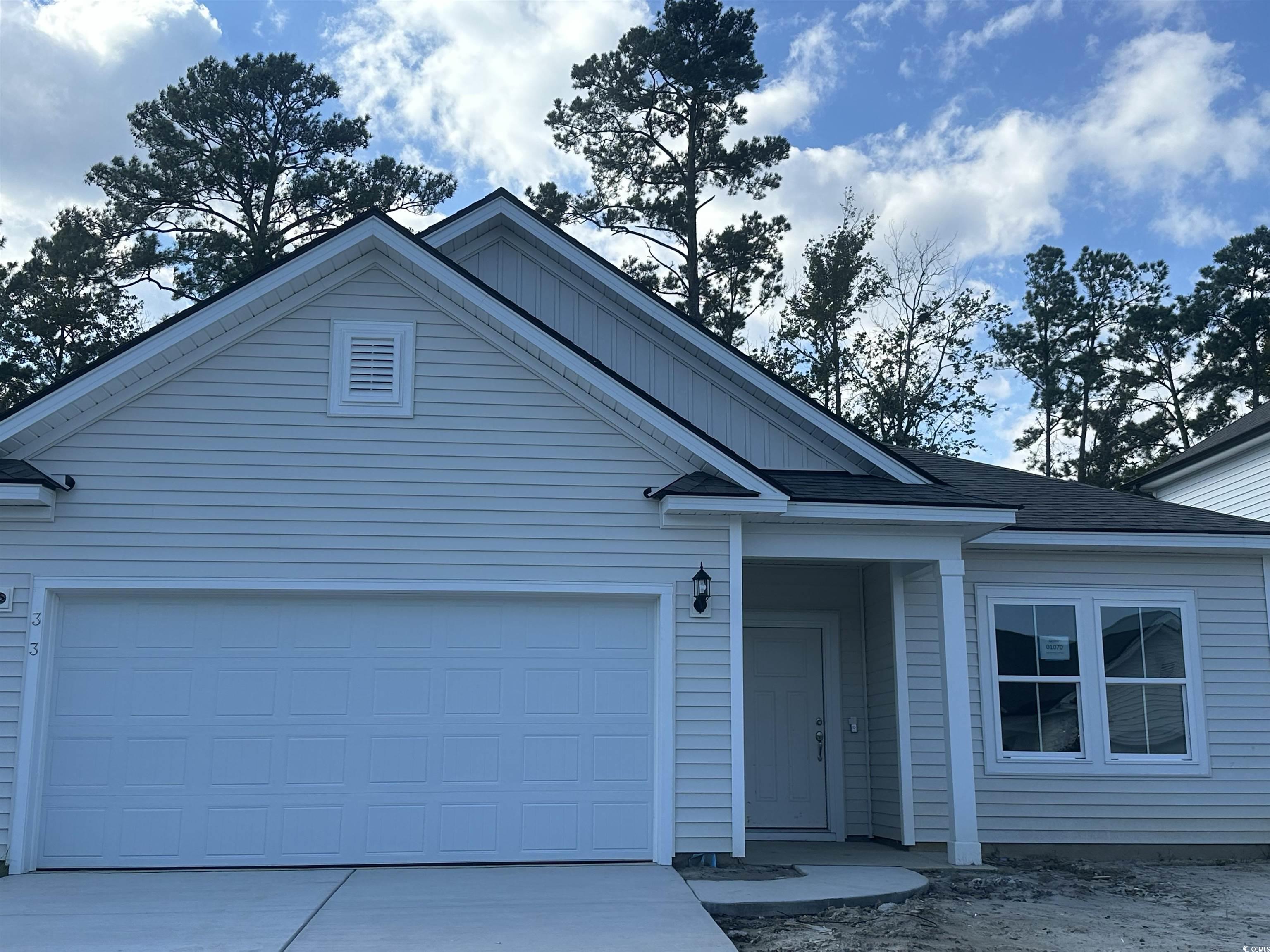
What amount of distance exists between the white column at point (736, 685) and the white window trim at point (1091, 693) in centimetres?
324

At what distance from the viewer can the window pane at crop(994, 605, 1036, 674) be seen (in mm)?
11516

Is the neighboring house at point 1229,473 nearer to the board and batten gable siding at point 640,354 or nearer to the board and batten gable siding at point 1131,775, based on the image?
the board and batten gable siding at point 1131,775

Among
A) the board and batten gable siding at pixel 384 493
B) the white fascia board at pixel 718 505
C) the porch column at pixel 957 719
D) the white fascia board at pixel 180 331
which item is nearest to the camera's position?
the white fascia board at pixel 180 331

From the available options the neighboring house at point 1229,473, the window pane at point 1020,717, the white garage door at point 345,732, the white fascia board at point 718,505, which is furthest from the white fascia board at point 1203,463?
the white garage door at point 345,732

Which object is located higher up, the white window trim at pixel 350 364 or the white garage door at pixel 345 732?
the white window trim at pixel 350 364

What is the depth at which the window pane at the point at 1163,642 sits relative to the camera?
11.7m

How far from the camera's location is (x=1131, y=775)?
11328 mm

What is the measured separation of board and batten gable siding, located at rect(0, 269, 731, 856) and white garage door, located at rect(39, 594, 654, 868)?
0.33 m

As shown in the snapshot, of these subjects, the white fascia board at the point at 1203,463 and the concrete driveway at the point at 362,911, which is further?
the white fascia board at the point at 1203,463

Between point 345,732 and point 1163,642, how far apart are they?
8222 millimetres

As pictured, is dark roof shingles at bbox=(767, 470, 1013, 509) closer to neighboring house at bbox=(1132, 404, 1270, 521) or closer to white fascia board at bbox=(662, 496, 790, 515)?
white fascia board at bbox=(662, 496, 790, 515)

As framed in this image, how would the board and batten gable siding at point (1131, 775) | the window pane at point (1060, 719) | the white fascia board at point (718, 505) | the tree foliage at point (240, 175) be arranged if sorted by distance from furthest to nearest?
1. the tree foliage at point (240, 175)
2. the window pane at point (1060, 719)
3. the board and batten gable siding at point (1131, 775)
4. the white fascia board at point (718, 505)

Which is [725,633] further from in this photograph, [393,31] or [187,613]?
[393,31]

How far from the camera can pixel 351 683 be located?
9219 mm
